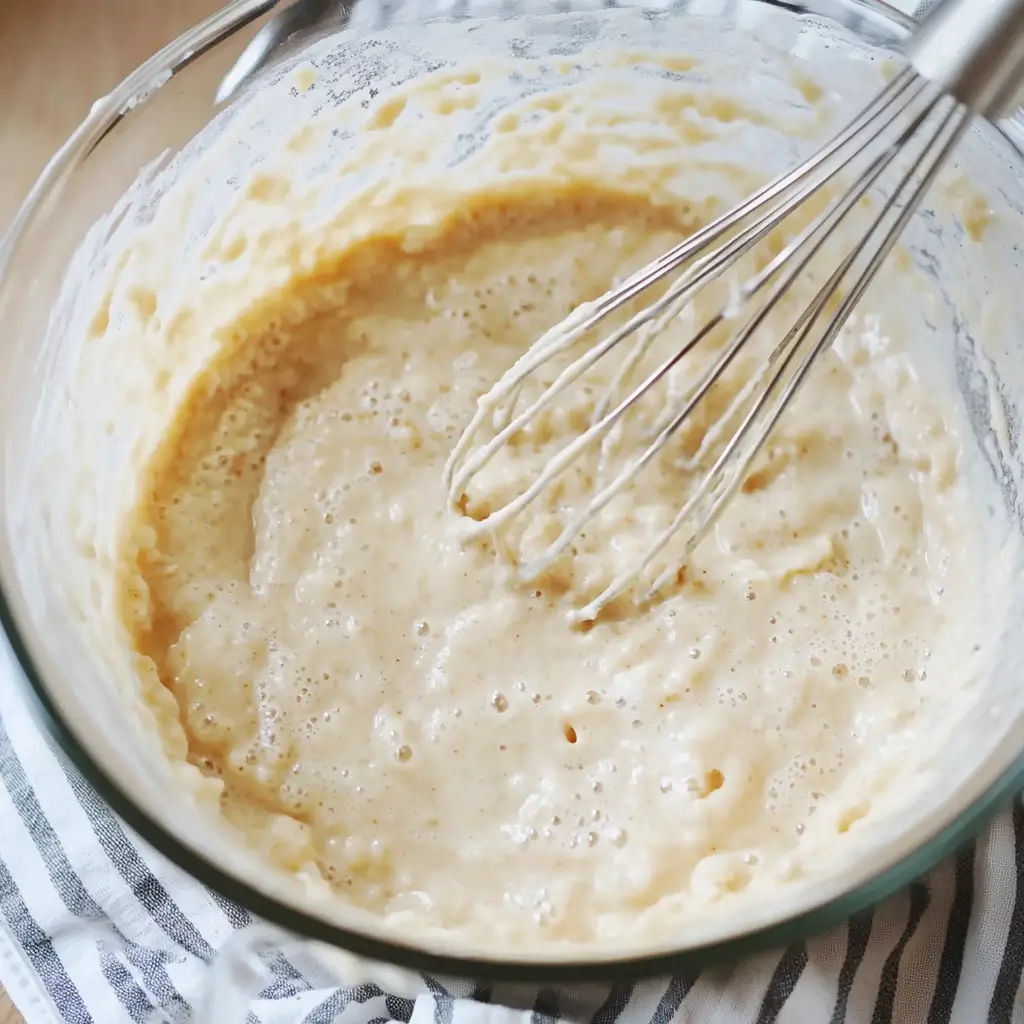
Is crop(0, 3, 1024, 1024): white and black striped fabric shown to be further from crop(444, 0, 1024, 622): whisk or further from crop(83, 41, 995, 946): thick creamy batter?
crop(444, 0, 1024, 622): whisk

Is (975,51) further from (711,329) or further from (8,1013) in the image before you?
(8,1013)

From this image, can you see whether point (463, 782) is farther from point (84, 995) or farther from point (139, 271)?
point (139, 271)

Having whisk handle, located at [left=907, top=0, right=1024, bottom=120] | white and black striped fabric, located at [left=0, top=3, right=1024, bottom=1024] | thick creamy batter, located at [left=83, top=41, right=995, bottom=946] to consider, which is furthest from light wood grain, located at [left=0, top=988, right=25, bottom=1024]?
whisk handle, located at [left=907, top=0, right=1024, bottom=120]

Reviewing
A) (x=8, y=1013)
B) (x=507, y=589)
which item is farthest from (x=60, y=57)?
(x=8, y=1013)

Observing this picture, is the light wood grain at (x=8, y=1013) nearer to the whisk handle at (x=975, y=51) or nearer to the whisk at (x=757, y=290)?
the whisk at (x=757, y=290)

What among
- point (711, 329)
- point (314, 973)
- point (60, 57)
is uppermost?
point (60, 57)

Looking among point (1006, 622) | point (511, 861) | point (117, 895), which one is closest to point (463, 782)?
point (511, 861)

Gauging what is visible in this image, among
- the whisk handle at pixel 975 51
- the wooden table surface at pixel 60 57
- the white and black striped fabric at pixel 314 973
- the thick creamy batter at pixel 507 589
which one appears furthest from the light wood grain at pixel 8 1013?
the whisk handle at pixel 975 51
